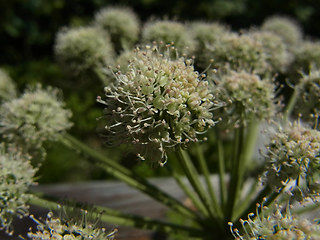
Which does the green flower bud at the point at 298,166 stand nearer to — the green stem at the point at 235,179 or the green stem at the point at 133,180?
the green stem at the point at 235,179

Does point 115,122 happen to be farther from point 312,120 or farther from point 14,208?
point 312,120

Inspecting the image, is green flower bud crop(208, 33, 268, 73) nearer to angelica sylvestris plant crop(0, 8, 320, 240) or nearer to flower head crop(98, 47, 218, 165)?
angelica sylvestris plant crop(0, 8, 320, 240)

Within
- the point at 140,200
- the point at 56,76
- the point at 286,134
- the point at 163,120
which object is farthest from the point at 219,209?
the point at 56,76

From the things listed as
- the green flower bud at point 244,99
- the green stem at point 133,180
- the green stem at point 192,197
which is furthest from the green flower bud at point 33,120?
the green flower bud at point 244,99

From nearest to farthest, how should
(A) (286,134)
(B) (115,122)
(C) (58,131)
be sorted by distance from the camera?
(B) (115,122), (A) (286,134), (C) (58,131)

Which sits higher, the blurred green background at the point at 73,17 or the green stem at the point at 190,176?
the blurred green background at the point at 73,17

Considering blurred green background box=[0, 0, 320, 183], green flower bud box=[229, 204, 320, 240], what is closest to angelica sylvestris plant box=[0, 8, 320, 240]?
green flower bud box=[229, 204, 320, 240]
